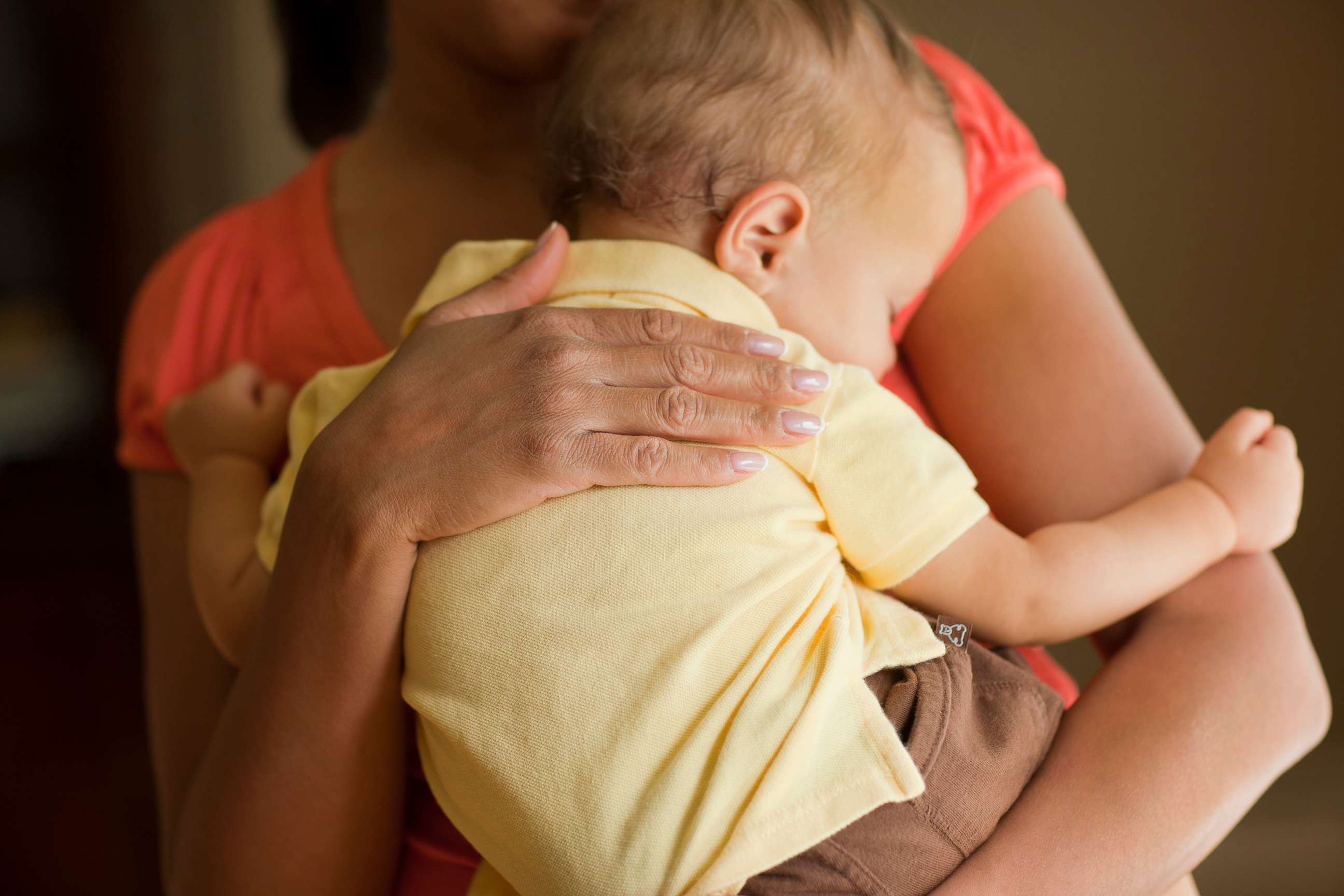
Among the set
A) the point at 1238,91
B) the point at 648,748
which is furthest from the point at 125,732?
the point at 1238,91

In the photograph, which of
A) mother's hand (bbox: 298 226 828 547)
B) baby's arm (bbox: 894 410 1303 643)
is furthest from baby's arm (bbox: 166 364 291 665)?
baby's arm (bbox: 894 410 1303 643)

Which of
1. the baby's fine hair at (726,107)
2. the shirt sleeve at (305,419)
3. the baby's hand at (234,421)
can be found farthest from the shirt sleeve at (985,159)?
the baby's hand at (234,421)

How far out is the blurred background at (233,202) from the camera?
1953mm

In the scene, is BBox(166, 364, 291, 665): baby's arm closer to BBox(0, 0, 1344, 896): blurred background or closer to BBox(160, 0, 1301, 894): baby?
BBox(160, 0, 1301, 894): baby

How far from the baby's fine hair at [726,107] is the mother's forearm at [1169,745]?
1.62 feet

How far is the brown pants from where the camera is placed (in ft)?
2.51

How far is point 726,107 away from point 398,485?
16.2 inches

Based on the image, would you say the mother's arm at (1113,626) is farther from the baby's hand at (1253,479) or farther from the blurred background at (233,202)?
the blurred background at (233,202)

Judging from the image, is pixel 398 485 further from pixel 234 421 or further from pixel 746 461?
pixel 234 421

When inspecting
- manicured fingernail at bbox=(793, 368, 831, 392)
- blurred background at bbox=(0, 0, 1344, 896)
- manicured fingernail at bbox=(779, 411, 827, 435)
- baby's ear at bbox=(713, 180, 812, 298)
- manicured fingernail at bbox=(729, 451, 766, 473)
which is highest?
baby's ear at bbox=(713, 180, 812, 298)

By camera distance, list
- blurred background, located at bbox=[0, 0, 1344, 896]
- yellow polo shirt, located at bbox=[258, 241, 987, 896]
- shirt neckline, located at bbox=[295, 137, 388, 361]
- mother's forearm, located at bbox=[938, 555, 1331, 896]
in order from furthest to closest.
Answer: blurred background, located at bbox=[0, 0, 1344, 896] → shirt neckline, located at bbox=[295, 137, 388, 361] → mother's forearm, located at bbox=[938, 555, 1331, 896] → yellow polo shirt, located at bbox=[258, 241, 987, 896]

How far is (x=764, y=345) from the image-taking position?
817 millimetres

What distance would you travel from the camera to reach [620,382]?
810 millimetres

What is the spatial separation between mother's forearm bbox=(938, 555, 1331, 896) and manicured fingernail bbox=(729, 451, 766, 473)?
35 centimetres
